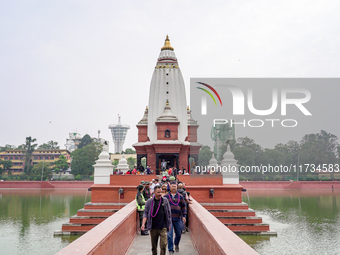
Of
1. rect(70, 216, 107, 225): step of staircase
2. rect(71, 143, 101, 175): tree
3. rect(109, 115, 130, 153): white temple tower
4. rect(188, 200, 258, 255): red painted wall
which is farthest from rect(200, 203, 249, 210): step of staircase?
rect(109, 115, 130, 153): white temple tower

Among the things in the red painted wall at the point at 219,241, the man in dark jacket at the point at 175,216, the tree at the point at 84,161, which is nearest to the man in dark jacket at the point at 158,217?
the red painted wall at the point at 219,241

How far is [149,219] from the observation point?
18.1 ft

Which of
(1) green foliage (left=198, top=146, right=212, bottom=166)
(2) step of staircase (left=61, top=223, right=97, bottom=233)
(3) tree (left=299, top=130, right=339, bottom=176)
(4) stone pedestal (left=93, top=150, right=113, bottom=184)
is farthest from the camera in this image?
(1) green foliage (left=198, top=146, right=212, bottom=166)

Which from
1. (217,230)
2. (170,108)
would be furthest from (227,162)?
(217,230)

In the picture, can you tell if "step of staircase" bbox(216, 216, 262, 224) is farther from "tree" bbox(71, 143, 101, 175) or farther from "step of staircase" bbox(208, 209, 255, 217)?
"tree" bbox(71, 143, 101, 175)

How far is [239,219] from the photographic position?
14797 millimetres

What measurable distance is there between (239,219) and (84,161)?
148 ft

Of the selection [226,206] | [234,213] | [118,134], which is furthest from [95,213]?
[118,134]

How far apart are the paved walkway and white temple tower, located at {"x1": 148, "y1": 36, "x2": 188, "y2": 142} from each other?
1727 cm

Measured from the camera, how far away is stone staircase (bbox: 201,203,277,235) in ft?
47.4

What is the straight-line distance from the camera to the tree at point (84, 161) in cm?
5588

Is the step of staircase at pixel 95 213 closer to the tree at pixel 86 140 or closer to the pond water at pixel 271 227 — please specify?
the pond water at pixel 271 227

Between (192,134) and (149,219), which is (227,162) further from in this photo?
(149,219)

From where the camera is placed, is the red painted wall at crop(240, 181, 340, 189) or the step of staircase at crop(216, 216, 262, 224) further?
the red painted wall at crop(240, 181, 340, 189)
